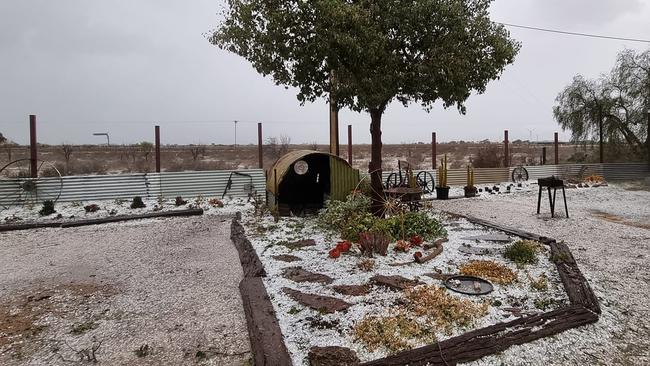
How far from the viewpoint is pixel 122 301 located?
4375mm

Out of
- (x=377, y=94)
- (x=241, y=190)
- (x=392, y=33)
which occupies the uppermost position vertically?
(x=392, y=33)

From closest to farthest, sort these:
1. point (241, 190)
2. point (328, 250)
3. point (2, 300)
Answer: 1. point (2, 300)
2. point (328, 250)
3. point (241, 190)

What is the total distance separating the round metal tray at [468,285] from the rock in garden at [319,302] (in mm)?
1304

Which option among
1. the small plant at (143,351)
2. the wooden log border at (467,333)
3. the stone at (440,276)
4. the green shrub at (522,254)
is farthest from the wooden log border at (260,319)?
the green shrub at (522,254)

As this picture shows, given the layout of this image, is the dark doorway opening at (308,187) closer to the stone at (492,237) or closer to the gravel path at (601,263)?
the gravel path at (601,263)

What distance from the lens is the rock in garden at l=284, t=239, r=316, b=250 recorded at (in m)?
6.34

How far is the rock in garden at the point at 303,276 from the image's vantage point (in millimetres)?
4773

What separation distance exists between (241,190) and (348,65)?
689 centimetres

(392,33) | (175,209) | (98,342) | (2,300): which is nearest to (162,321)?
(98,342)

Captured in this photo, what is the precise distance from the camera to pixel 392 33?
22.8ft

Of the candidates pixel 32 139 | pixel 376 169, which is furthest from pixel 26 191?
pixel 376 169

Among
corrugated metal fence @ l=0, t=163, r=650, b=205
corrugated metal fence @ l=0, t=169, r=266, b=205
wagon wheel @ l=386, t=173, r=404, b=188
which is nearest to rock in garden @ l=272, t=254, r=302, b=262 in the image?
wagon wheel @ l=386, t=173, r=404, b=188

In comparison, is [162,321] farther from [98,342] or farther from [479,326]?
[479,326]

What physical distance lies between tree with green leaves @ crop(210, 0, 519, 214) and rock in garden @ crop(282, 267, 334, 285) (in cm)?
343
